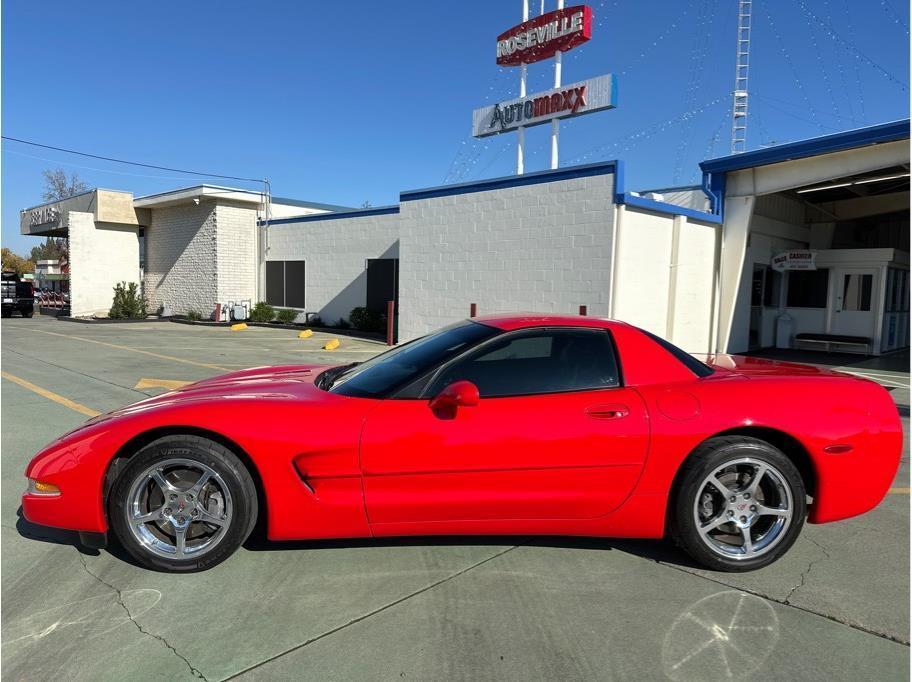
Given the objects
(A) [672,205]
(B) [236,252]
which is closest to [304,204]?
(B) [236,252]

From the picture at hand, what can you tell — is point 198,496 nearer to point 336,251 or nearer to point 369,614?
point 369,614

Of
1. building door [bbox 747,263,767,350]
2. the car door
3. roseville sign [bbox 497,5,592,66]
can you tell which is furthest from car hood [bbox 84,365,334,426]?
roseville sign [bbox 497,5,592,66]

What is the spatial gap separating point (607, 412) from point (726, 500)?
825mm

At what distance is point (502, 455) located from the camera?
302 cm

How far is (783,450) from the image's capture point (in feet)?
11.0

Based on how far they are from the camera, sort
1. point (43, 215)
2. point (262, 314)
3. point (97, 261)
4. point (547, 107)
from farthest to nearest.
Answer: point (43, 215) < point (97, 261) < point (262, 314) < point (547, 107)

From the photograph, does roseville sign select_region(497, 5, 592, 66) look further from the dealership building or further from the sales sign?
the sales sign

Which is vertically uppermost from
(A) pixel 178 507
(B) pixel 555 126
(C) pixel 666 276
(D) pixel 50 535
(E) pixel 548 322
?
(B) pixel 555 126

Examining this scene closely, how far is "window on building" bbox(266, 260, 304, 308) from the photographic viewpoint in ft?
74.0

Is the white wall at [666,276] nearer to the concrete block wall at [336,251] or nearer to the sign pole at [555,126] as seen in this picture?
the sign pole at [555,126]

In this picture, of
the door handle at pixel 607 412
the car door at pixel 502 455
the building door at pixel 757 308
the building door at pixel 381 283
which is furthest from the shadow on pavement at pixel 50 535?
the building door at pixel 757 308

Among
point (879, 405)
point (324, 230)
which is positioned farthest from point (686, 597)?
point (324, 230)

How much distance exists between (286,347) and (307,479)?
1214 cm

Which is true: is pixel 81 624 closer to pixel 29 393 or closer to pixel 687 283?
pixel 29 393
